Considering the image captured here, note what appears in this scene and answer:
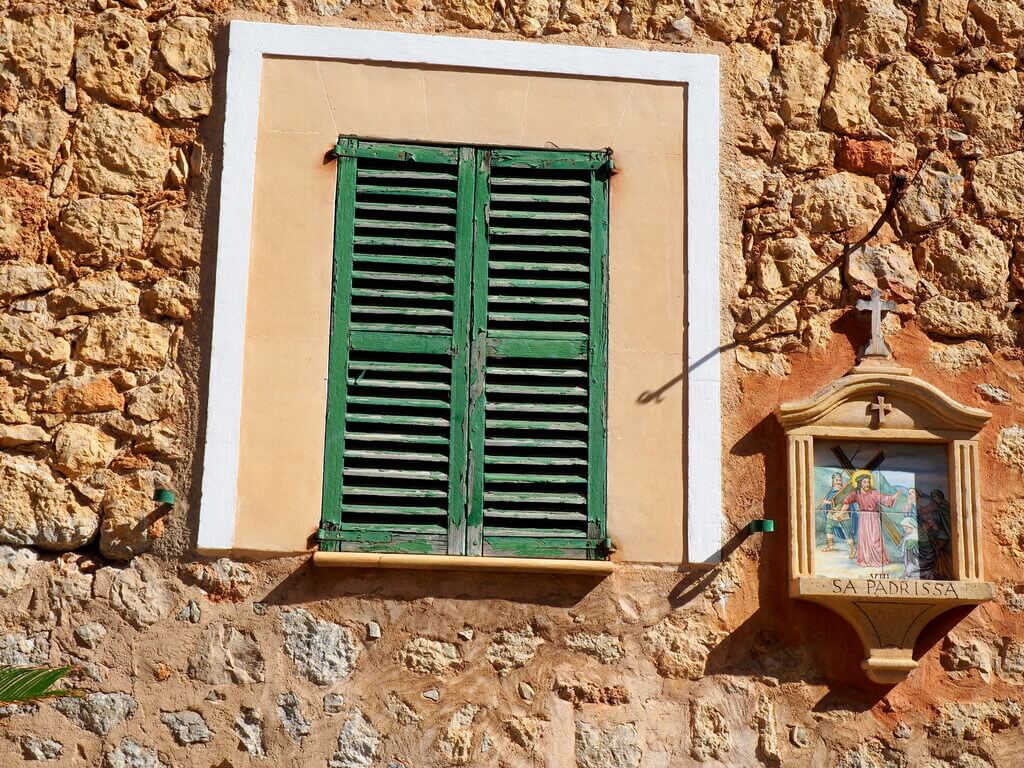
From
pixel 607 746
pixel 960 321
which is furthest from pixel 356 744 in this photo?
pixel 960 321

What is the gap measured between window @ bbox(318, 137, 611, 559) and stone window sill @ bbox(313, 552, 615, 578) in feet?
0.26

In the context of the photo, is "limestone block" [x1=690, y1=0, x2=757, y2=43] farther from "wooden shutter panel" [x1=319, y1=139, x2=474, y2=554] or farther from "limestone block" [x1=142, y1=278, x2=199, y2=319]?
"limestone block" [x1=142, y1=278, x2=199, y2=319]

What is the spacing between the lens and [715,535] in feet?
20.1

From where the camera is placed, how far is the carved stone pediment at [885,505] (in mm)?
5988

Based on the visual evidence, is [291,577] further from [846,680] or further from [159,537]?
[846,680]

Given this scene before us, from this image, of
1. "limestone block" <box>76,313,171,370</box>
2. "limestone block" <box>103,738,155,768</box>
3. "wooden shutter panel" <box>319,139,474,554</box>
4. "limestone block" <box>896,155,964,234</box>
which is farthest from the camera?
"limestone block" <box>896,155,964,234</box>

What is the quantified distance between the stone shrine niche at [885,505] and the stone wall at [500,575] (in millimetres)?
129

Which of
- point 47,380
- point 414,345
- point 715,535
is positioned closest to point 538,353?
point 414,345

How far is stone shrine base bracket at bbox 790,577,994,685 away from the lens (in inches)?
234

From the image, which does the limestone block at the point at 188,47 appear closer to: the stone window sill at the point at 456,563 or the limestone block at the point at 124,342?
the limestone block at the point at 124,342

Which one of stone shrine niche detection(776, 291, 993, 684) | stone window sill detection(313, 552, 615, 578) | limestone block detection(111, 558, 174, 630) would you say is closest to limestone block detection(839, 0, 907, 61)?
stone shrine niche detection(776, 291, 993, 684)

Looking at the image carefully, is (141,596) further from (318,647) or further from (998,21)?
(998,21)

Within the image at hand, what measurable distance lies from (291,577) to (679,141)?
8.07 ft

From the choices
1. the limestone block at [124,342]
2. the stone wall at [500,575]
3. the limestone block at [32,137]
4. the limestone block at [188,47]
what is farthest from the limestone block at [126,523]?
the limestone block at [188,47]
